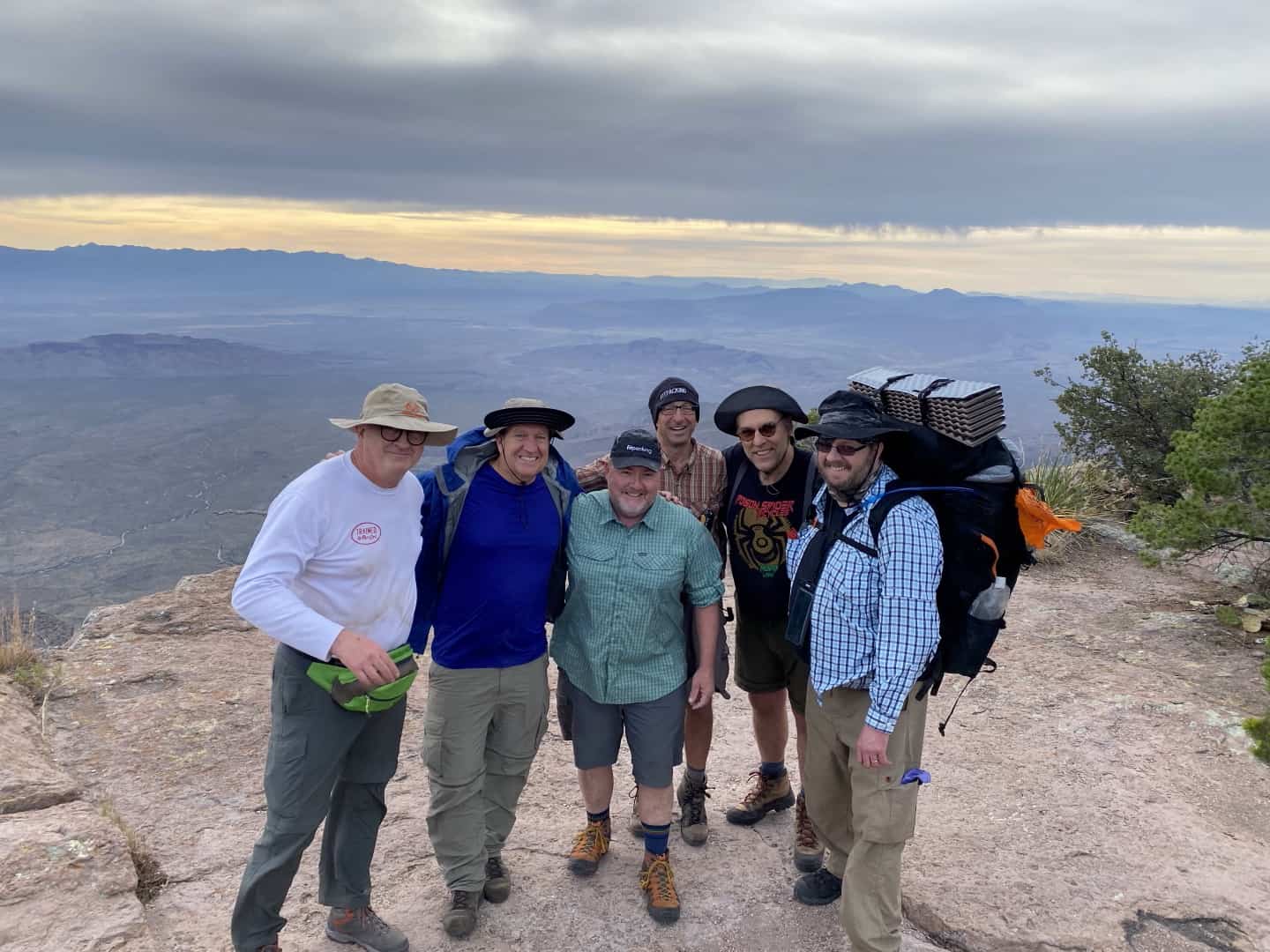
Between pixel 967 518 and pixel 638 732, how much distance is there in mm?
1571

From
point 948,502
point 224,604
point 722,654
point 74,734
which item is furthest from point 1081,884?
point 224,604

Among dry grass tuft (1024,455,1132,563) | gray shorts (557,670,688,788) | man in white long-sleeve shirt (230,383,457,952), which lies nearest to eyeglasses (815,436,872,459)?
gray shorts (557,670,688,788)

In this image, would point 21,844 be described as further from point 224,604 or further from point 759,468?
point 224,604

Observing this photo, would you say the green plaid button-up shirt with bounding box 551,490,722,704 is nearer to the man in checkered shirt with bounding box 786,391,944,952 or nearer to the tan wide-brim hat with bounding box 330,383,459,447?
the man in checkered shirt with bounding box 786,391,944,952

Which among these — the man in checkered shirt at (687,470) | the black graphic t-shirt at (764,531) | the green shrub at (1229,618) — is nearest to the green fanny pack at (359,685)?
the man in checkered shirt at (687,470)

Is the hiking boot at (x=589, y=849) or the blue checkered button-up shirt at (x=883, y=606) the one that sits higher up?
the blue checkered button-up shirt at (x=883, y=606)

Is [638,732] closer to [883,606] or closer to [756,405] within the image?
[883,606]

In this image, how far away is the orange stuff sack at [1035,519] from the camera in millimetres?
2748

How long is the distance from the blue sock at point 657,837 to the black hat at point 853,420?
1.74m

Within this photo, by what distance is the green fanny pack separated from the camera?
9.05ft

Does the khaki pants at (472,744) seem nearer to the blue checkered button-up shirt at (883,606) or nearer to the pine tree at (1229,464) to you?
the blue checkered button-up shirt at (883,606)

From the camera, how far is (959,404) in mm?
2771

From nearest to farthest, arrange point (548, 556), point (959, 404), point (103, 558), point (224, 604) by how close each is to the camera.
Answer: point (959, 404) → point (548, 556) → point (224, 604) → point (103, 558)

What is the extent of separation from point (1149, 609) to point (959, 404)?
252 inches
